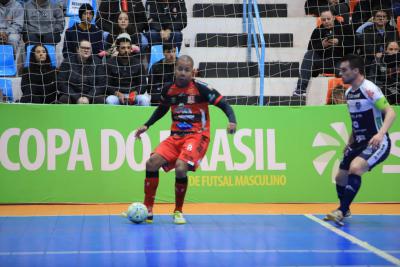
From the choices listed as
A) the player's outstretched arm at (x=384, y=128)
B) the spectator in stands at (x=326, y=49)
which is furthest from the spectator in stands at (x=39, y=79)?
the player's outstretched arm at (x=384, y=128)

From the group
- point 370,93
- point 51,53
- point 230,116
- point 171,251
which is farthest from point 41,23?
point 171,251

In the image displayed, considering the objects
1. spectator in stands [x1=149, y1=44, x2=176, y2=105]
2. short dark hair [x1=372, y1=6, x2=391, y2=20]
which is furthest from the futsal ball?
short dark hair [x1=372, y1=6, x2=391, y2=20]

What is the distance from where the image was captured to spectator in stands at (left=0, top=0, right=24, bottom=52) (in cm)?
1305

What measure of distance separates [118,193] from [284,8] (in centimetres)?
689

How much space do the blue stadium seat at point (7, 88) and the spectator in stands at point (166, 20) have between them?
2.78 meters

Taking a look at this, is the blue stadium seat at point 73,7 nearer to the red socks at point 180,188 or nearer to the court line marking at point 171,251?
the red socks at point 180,188

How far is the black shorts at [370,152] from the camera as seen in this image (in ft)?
28.8

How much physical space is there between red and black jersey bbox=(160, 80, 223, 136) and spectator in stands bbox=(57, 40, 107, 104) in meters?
2.82

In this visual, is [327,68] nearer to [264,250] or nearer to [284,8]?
[284,8]

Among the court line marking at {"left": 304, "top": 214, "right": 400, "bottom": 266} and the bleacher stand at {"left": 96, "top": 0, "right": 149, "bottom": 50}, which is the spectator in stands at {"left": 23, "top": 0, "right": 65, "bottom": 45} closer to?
the bleacher stand at {"left": 96, "top": 0, "right": 149, "bottom": 50}

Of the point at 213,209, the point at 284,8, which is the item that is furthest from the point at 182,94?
the point at 284,8

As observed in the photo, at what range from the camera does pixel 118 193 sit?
10.8m

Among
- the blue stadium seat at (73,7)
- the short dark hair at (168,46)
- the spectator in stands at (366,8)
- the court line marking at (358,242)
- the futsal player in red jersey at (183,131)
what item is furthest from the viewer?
the spectator in stands at (366,8)

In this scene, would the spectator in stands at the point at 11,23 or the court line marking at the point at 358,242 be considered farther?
the spectator in stands at the point at 11,23
